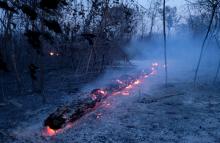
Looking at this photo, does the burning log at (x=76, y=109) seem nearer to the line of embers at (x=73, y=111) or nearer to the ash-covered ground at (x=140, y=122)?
the line of embers at (x=73, y=111)

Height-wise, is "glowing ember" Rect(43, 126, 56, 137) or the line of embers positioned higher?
the line of embers

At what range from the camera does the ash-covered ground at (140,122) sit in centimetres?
862

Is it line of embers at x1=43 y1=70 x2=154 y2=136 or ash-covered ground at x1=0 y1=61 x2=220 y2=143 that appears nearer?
ash-covered ground at x1=0 y1=61 x2=220 y2=143

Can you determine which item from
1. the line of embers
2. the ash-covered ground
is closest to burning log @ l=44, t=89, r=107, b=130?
the line of embers

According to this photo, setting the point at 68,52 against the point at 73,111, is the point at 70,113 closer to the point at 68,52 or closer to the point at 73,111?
the point at 73,111

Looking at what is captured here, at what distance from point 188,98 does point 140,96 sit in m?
1.88

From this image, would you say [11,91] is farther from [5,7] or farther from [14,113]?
[5,7]

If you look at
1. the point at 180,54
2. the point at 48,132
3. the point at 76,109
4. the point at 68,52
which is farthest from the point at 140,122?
the point at 180,54

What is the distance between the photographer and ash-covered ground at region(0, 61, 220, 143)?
862 cm

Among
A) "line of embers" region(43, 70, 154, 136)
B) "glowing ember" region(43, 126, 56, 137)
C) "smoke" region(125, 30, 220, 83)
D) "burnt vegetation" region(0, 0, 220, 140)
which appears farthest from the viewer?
"smoke" region(125, 30, 220, 83)

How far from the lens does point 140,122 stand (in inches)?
397

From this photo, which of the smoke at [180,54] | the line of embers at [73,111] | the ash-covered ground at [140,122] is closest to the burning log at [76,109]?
the line of embers at [73,111]

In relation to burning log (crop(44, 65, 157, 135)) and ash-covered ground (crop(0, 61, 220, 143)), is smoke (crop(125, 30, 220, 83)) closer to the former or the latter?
ash-covered ground (crop(0, 61, 220, 143))

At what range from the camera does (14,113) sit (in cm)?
1144
